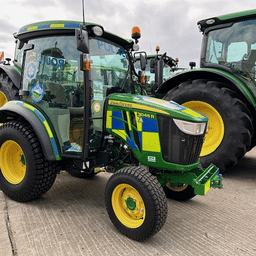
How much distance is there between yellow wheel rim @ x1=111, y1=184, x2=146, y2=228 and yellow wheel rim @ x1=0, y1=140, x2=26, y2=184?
4.50 ft

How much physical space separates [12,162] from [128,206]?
1776mm

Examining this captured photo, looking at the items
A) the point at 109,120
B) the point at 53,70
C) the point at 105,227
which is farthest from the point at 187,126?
the point at 53,70

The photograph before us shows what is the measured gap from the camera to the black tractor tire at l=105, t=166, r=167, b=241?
215 cm

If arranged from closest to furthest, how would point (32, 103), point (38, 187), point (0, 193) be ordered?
point (38, 187), point (32, 103), point (0, 193)

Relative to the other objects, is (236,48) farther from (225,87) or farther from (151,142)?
(151,142)

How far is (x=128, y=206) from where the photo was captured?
2.34 meters

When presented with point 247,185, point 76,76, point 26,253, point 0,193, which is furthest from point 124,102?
point 247,185

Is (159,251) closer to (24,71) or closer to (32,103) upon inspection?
(32,103)

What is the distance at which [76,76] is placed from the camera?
8.75 ft

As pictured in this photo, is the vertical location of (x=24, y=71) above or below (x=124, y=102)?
above

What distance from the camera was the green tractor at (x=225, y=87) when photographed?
3.81m

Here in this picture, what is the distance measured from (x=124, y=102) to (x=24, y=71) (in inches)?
57.7

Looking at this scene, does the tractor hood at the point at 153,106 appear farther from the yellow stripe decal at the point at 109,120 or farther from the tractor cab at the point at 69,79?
the tractor cab at the point at 69,79

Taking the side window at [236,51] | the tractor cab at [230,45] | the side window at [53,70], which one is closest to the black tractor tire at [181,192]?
the side window at [53,70]
